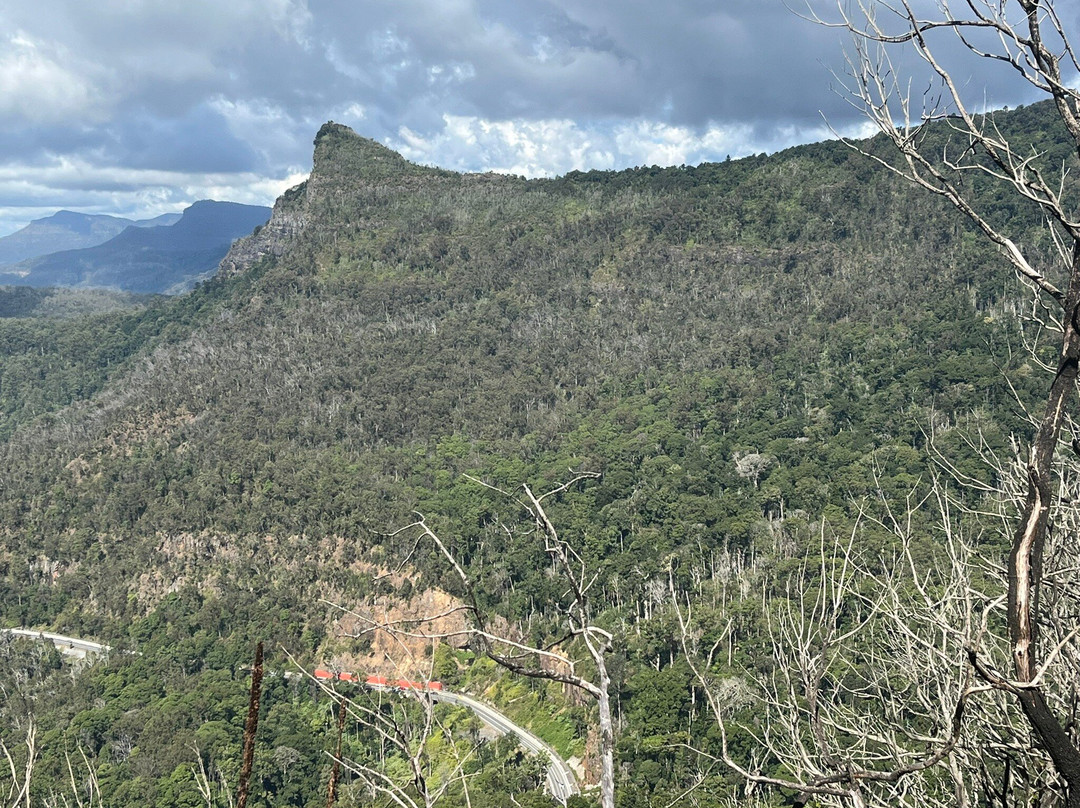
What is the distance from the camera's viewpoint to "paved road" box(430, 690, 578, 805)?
50.0 metres

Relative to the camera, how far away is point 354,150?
18338 cm

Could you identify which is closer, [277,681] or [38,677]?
[277,681]

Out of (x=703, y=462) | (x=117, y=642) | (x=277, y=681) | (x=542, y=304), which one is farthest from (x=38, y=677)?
(x=542, y=304)

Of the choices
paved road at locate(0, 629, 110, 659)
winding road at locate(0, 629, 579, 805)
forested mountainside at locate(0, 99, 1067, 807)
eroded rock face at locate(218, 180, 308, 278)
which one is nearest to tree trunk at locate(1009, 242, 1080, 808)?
forested mountainside at locate(0, 99, 1067, 807)

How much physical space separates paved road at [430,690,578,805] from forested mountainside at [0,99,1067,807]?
134 centimetres

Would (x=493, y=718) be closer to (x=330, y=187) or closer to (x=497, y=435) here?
(x=497, y=435)

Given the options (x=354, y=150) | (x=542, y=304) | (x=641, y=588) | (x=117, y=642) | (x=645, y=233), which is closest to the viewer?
(x=641, y=588)

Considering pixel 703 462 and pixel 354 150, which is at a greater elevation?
pixel 354 150

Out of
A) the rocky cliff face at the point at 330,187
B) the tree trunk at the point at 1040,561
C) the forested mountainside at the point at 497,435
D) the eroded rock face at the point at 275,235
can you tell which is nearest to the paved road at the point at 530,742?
the forested mountainside at the point at 497,435

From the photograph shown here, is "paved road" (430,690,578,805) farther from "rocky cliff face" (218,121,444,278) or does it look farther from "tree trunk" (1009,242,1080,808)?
"rocky cliff face" (218,121,444,278)

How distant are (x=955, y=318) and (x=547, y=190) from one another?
312 feet

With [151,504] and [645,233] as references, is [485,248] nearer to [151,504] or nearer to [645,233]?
[645,233]

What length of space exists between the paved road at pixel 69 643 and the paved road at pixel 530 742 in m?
34.0

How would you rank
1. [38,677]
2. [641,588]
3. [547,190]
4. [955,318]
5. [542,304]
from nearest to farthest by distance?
[641,588]
[38,677]
[955,318]
[542,304]
[547,190]
